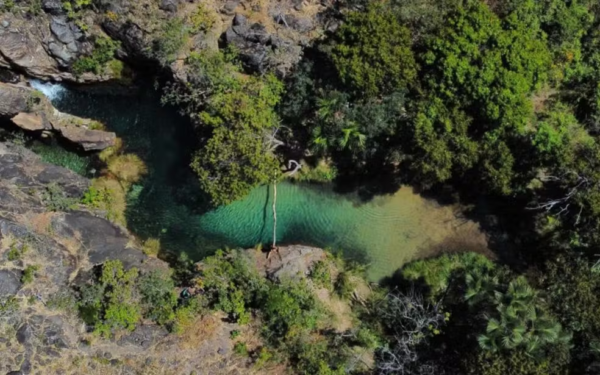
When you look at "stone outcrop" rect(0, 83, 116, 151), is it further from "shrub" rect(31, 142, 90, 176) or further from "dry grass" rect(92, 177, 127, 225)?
"dry grass" rect(92, 177, 127, 225)

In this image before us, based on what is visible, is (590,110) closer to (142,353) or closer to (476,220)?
(476,220)

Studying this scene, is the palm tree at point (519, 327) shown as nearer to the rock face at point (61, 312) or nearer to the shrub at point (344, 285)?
the shrub at point (344, 285)

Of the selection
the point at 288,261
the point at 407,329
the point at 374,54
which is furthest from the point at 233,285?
the point at 374,54

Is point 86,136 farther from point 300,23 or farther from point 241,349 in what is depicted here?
point 241,349

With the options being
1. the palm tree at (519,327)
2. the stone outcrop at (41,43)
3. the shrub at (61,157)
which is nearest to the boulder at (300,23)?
the stone outcrop at (41,43)

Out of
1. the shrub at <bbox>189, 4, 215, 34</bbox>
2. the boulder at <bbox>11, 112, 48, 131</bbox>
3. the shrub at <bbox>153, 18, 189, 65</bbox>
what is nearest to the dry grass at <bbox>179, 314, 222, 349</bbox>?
the shrub at <bbox>153, 18, 189, 65</bbox>

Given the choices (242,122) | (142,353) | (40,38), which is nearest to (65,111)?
(40,38)
